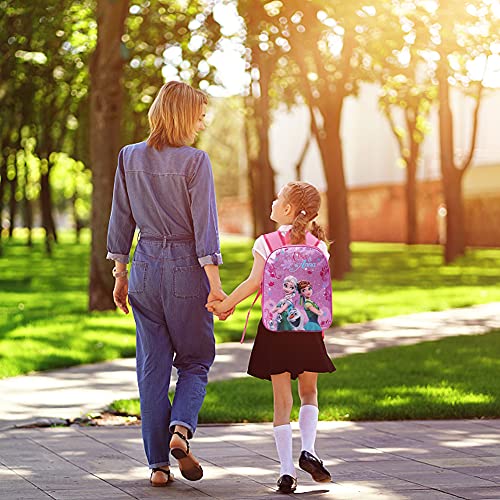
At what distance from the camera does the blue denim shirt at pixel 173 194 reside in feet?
20.0

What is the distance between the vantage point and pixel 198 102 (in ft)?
20.2

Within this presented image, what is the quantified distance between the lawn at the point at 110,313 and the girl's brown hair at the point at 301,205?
554 centimetres

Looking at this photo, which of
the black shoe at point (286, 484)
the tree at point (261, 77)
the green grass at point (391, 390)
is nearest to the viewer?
the black shoe at point (286, 484)

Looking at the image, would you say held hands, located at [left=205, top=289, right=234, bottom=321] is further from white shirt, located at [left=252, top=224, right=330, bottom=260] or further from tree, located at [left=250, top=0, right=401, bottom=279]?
tree, located at [left=250, top=0, right=401, bottom=279]

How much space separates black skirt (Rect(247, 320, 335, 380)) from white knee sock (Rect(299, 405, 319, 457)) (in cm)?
21

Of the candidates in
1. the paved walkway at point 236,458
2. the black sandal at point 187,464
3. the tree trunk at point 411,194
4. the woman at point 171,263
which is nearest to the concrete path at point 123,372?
the paved walkway at point 236,458

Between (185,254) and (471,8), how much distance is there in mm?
14854

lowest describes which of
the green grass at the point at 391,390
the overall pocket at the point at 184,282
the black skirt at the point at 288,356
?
the green grass at the point at 391,390

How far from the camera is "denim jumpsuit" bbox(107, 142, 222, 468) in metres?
6.14

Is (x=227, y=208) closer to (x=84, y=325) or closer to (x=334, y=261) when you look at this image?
(x=334, y=261)

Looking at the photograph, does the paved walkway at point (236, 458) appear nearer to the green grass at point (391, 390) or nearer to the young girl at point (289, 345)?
the young girl at point (289, 345)

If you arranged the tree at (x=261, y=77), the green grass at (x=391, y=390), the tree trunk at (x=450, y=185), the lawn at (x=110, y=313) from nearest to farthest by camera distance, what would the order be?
the green grass at (x=391, y=390) < the lawn at (x=110, y=313) < the tree at (x=261, y=77) < the tree trunk at (x=450, y=185)

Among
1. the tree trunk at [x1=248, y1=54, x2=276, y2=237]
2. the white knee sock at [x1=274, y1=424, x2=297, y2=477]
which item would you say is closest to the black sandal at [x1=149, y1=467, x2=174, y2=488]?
the white knee sock at [x1=274, y1=424, x2=297, y2=477]

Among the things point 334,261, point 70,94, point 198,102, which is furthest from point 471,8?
point 70,94
